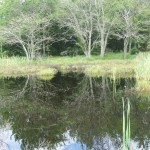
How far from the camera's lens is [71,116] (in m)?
12.1

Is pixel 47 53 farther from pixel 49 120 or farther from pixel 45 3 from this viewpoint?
pixel 49 120

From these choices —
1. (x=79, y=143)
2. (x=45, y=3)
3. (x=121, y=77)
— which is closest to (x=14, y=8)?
(x=45, y=3)

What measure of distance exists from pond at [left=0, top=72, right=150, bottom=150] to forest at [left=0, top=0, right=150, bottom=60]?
516 inches

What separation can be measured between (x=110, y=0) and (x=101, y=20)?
2193mm

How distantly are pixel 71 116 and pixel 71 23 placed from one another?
2289 centimetres

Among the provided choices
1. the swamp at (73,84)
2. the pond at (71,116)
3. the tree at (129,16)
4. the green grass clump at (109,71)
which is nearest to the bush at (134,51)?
the swamp at (73,84)

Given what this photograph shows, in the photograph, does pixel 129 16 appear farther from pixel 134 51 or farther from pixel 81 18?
pixel 134 51

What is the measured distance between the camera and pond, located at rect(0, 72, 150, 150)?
913 centimetres

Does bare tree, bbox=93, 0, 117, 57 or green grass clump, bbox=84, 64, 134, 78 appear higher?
bare tree, bbox=93, 0, 117, 57

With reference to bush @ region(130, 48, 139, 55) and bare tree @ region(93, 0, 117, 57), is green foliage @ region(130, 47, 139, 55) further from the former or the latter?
bare tree @ region(93, 0, 117, 57)

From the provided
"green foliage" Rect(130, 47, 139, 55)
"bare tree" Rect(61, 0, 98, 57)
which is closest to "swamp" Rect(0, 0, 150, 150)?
"bare tree" Rect(61, 0, 98, 57)

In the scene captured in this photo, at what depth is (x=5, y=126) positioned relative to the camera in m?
11.0

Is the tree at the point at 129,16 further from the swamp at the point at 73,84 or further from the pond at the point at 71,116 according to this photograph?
the pond at the point at 71,116

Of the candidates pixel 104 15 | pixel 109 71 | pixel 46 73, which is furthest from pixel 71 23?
pixel 109 71
